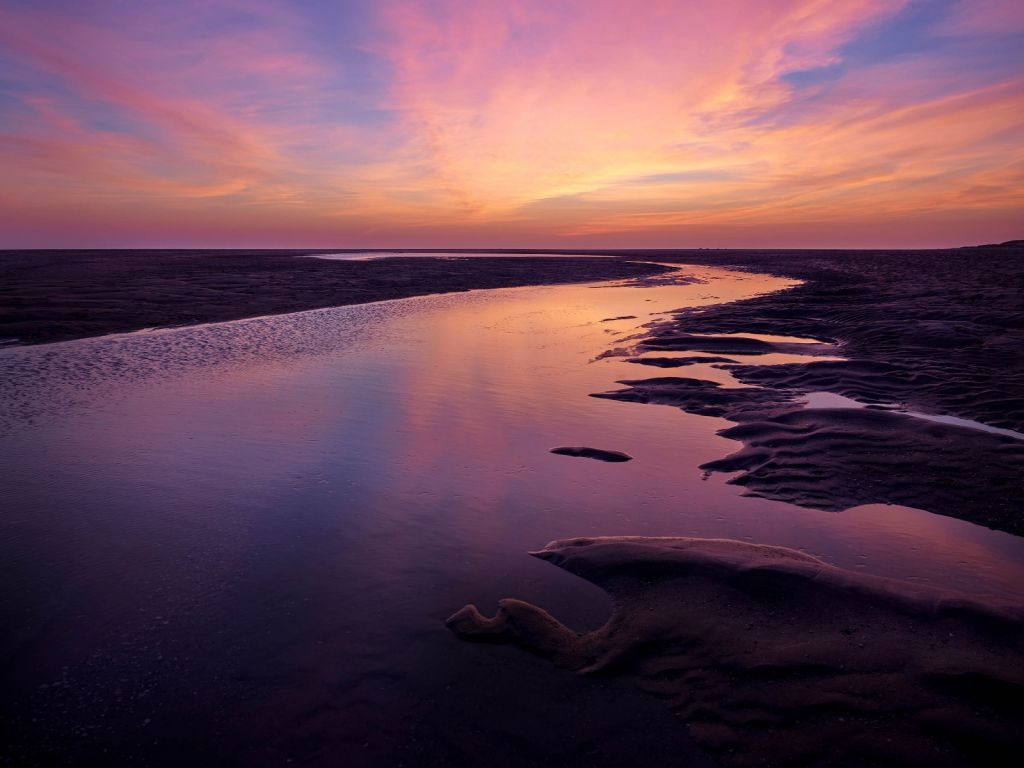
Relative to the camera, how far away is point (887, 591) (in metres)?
5.11

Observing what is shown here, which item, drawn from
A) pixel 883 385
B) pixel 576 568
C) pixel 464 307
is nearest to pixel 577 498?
pixel 576 568

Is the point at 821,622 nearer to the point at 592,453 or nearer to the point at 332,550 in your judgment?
the point at 592,453

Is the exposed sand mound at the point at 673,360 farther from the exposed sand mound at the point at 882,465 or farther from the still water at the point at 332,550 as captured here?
the exposed sand mound at the point at 882,465

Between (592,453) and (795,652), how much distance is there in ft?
15.9

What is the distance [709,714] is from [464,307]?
29678 mm

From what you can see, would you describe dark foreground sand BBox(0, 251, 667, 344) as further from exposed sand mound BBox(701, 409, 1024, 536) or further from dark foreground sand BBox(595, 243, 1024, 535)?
exposed sand mound BBox(701, 409, 1024, 536)

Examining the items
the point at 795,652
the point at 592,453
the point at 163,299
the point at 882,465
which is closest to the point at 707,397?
the point at 882,465

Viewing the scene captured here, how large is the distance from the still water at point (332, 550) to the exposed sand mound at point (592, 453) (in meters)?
0.31

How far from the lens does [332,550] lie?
616 cm

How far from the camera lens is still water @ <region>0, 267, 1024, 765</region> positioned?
3.94 m

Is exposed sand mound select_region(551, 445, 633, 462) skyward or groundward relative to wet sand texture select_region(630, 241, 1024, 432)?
groundward

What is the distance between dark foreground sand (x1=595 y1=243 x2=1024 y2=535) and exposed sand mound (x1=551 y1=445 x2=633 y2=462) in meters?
1.31

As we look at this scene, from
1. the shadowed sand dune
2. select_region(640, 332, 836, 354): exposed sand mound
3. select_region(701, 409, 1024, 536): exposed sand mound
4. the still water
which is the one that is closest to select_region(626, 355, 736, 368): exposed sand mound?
select_region(640, 332, 836, 354): exposed sand mound

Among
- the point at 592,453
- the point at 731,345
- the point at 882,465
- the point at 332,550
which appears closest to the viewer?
the point at 332,550
